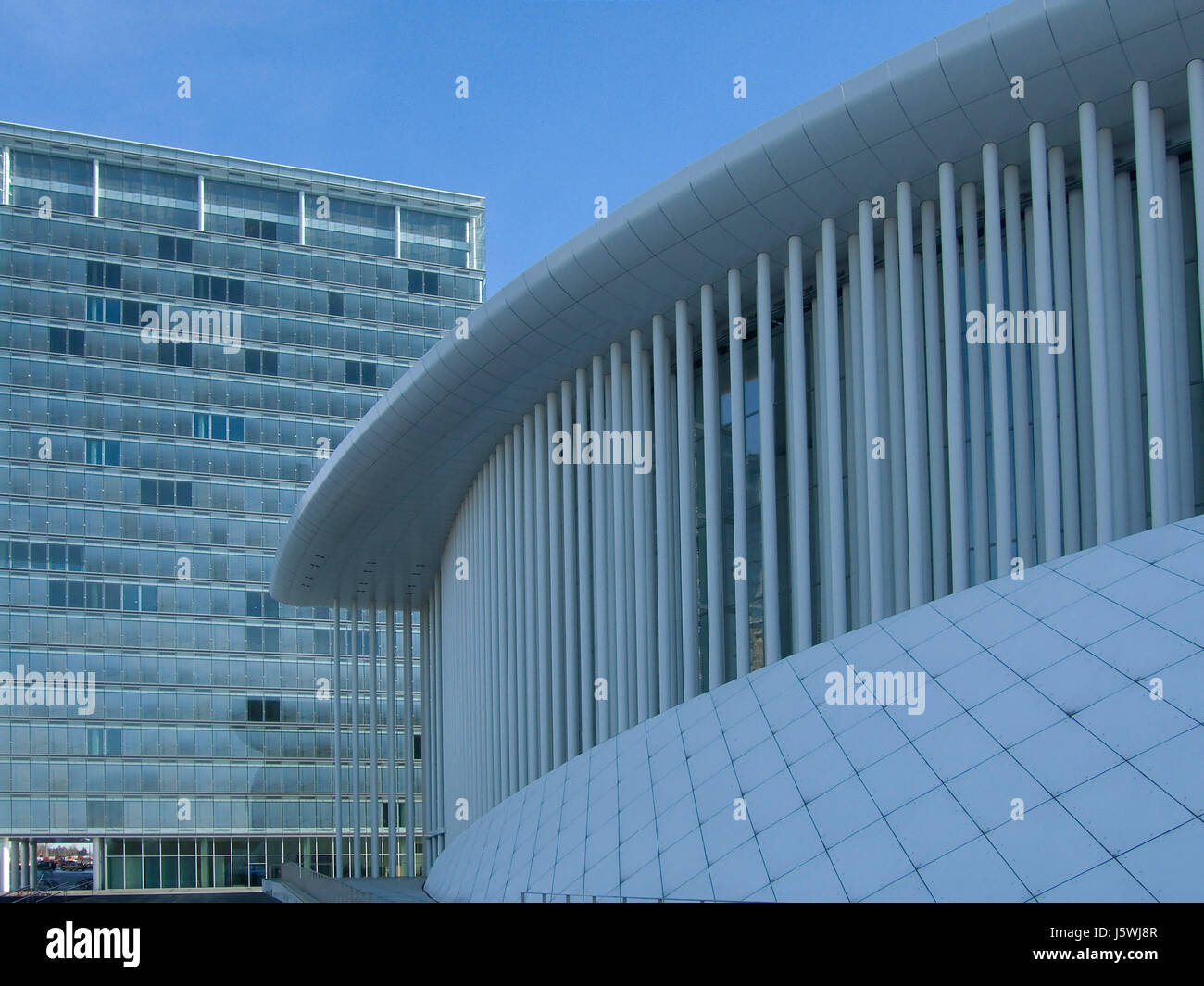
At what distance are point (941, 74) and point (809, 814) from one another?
10.4m

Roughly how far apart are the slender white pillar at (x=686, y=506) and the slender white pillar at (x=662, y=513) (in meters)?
0.34

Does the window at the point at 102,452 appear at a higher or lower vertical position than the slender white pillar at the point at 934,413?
higher

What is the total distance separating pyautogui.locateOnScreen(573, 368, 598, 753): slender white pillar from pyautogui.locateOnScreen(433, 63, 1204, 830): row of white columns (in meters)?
0.06

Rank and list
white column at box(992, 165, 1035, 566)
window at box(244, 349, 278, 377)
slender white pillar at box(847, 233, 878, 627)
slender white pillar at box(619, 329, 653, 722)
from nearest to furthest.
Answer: white column at box(992, 165, 1035, 566), slender white pillar at box(847, 233, 878, 627), slender white pillar at box(619, 329, 653, 722), window at box(244, 349, 278, 377)

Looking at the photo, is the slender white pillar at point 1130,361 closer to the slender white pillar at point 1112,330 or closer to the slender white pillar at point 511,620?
the slender white pillar at point 1112,330

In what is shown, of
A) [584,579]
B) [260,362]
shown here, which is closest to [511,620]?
[584,579]

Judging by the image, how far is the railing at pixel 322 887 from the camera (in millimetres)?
32856

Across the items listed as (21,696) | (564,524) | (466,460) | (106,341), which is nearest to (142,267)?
(106,341)

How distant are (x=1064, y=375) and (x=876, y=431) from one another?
305cm

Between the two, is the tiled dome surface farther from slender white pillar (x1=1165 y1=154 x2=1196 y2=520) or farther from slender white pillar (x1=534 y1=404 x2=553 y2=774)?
slender white pillar (x1=534 y1=404 x2=553 y2=774)

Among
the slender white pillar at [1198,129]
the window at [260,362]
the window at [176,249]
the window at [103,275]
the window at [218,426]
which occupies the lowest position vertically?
the slender white pillar at [1198,129]

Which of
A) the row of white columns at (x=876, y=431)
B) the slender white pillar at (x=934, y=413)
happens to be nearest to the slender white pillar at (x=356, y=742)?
the row of white columns at (x=876, y=431)

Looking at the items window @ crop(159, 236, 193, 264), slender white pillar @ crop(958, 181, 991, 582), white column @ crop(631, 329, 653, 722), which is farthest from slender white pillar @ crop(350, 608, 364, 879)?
window @ crop(159, 236, 193, 264)

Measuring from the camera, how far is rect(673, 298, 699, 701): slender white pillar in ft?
84.0
